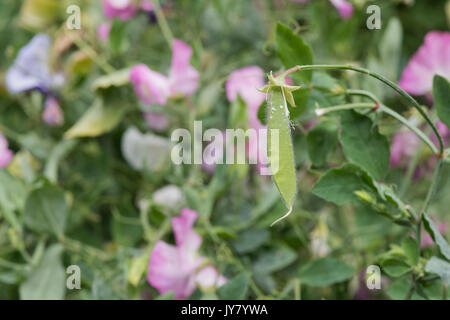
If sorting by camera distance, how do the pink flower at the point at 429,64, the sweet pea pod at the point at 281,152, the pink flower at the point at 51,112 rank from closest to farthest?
the sweet pea pod at the point at 281,152 → the pink flower at the point at 429,64 → the pink flower at the point at 51,112

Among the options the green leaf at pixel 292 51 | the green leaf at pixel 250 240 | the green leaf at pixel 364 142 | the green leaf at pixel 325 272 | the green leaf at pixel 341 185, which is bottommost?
the green leaf at pixel 325 272

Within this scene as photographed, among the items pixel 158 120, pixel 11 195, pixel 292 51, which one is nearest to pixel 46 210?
pixel 11 195

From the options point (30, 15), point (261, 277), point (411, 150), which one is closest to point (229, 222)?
point (261, 277)

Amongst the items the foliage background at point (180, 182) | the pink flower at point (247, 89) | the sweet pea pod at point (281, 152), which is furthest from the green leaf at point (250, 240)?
the sweet pea pod at point (281, 152)

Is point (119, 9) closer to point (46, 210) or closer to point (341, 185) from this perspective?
point (46, 210)

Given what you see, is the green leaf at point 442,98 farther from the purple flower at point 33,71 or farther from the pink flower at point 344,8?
the purple flower at point 33,71

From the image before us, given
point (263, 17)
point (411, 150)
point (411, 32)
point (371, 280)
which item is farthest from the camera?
point (411, 32)

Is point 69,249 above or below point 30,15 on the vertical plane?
below

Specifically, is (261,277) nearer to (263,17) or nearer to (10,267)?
(10,267)
